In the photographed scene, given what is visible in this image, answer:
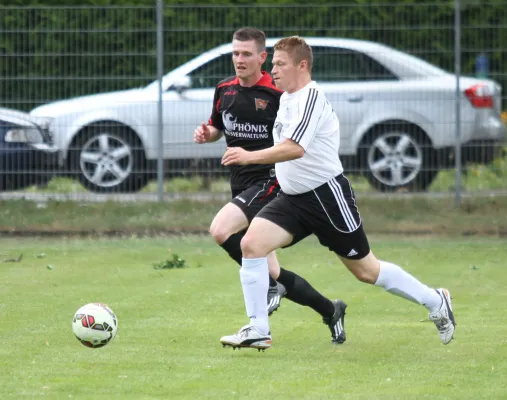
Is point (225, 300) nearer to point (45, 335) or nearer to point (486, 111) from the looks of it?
point (45, 335)

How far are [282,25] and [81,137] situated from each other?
2.88 m

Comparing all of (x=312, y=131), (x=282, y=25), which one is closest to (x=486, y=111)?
(x=282, y=25)

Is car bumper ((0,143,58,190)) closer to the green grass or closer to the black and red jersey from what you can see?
the green grass

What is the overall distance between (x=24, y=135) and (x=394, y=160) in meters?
4.60

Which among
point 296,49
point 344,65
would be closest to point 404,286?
point 296,49

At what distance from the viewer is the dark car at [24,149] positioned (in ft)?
47.2

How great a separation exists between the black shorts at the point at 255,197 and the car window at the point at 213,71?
242 inches

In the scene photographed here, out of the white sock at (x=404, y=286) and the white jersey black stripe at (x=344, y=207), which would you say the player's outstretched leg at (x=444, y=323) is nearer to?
the white sock at (x=404, y=286)

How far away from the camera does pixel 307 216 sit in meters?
7.19

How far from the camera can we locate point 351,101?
47.1ft

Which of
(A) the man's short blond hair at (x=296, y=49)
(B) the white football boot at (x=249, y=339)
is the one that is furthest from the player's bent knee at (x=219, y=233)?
(A) the man's short blond hair at (x=296, y=49)

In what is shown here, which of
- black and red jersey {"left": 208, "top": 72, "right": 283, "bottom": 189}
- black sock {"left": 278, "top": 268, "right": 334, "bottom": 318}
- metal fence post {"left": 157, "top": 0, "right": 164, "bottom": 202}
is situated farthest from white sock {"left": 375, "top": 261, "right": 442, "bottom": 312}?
metal fence post {"left": 157, "top": 0, "right": 164, "bottom": 202}

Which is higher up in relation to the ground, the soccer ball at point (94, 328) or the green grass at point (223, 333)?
the soccer ball at point (94, 328)

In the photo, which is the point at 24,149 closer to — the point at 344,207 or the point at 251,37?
the point at 251,37
